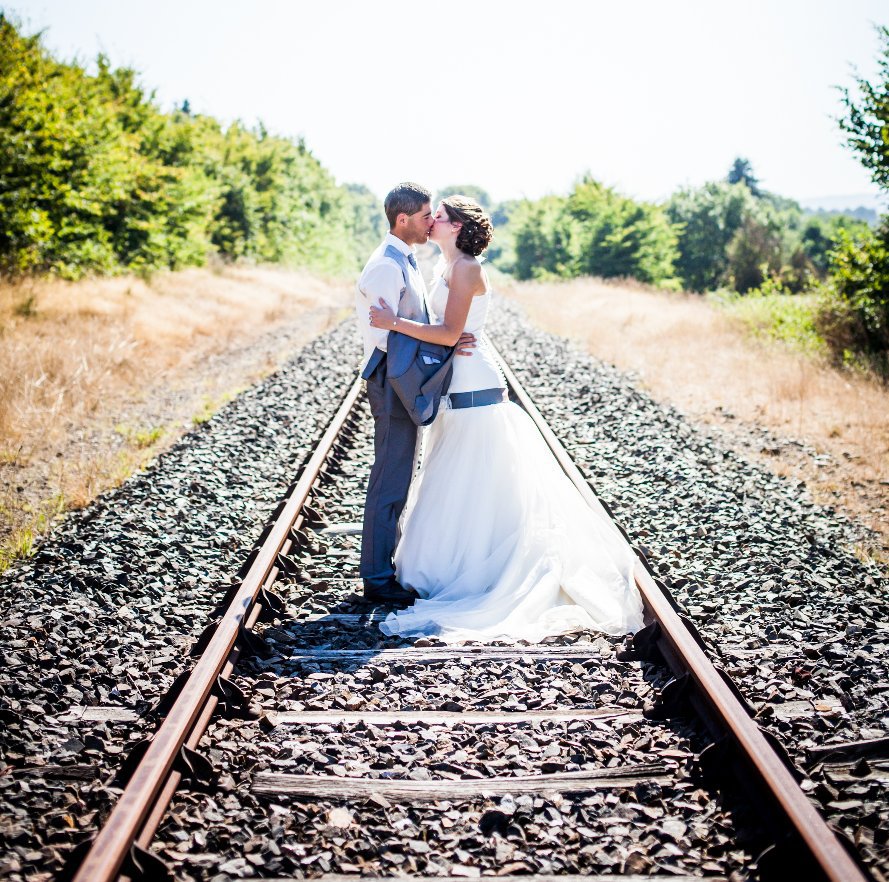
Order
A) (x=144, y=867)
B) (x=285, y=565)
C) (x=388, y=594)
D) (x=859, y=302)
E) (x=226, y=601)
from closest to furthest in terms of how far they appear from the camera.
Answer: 1. (x=144, y=867)
2. (x=226, y=601)
3. (x=388, y=594)
4. (x=285, y=565)
5. (x=859, y=302)

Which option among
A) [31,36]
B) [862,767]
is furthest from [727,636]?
[31,36]

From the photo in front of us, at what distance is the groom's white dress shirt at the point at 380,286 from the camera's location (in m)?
4.24

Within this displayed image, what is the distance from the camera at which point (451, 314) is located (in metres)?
4.28

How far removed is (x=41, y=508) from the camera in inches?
234

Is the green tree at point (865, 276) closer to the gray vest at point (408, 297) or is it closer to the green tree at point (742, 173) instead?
the gray vest at point (408, 297)

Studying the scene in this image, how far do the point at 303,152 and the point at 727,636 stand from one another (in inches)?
2087

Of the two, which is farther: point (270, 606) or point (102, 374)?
point (102, 374)

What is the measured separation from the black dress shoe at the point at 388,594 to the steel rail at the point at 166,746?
59 centimetres

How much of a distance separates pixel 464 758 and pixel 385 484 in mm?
1970

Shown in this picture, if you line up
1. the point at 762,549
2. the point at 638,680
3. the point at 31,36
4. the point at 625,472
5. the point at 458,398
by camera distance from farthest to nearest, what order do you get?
the point at 31,36 < the point at 625,472 < the point at 762,549 < the point at 458,398 < the point at 638,680

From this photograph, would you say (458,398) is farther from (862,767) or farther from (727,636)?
(862,767)

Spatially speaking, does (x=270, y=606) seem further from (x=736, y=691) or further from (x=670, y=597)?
(x=736, y=691)

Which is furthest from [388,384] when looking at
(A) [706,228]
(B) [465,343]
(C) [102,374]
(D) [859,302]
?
(A) [706,228]

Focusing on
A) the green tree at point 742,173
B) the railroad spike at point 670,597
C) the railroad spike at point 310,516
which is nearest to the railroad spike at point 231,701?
the railroad spike at point 670,597
